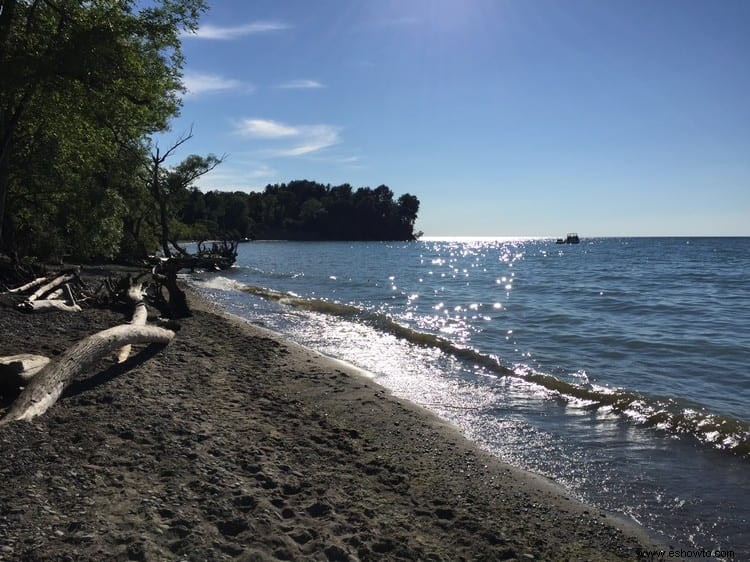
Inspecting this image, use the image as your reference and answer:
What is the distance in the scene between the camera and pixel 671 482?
5.89m

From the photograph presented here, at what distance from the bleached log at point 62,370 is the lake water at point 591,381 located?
490cm

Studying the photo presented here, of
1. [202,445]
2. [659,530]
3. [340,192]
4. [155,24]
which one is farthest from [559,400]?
[340,192]

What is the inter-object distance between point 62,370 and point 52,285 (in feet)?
27.2

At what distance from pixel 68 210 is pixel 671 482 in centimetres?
2751

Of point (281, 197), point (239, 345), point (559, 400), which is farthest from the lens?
point (281, 197)

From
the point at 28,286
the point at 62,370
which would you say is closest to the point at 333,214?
the point at 28,286

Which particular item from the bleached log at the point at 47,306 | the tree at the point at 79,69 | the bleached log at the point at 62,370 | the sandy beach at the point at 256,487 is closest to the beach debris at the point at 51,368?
the bleached log at the point at 62,370

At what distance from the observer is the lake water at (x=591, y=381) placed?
226 inches

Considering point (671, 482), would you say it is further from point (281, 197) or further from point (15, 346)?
point (281, 197)

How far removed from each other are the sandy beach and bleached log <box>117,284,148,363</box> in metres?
0.65

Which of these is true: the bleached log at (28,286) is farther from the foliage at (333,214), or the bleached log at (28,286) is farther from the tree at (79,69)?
the foliage at (333,214)

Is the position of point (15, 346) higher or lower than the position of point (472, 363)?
higher

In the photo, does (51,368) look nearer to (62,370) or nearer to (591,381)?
(62,370)

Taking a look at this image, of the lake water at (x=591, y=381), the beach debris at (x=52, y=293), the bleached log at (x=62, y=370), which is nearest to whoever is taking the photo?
the bleached log at (x=62, y=370)
